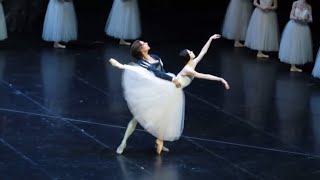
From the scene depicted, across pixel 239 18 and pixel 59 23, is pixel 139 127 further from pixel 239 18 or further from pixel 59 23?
pixel 239 18

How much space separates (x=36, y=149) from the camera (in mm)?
9383

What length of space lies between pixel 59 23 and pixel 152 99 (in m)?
5.21

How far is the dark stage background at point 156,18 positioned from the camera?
591 inches

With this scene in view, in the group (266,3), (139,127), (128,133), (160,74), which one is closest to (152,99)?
(160,74)

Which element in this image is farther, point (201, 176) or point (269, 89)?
point (269, 89)

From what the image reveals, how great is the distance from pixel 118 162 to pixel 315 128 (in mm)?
2670

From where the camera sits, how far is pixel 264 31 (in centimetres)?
1383

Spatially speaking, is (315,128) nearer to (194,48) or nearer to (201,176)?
(201,176)

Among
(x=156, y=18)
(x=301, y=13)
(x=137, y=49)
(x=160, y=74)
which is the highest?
(x=137, y=49)

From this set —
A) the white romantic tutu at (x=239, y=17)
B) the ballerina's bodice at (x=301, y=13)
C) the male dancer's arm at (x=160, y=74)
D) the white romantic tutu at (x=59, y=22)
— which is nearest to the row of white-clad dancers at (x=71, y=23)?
the white romantic tutu at (x=59, y=22)

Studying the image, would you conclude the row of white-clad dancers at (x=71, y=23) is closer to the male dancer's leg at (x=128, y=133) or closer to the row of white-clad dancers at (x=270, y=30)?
the row of white-clad dancers at (x=270, y=30)

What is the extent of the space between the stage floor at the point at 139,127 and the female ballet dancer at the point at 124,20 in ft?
1.51

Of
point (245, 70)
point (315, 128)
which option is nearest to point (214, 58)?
point (245, 70)

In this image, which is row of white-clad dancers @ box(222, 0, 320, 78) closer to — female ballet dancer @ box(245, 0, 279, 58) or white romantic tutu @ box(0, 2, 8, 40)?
female ballet dancer @ box(245, 0, 279, 58)
